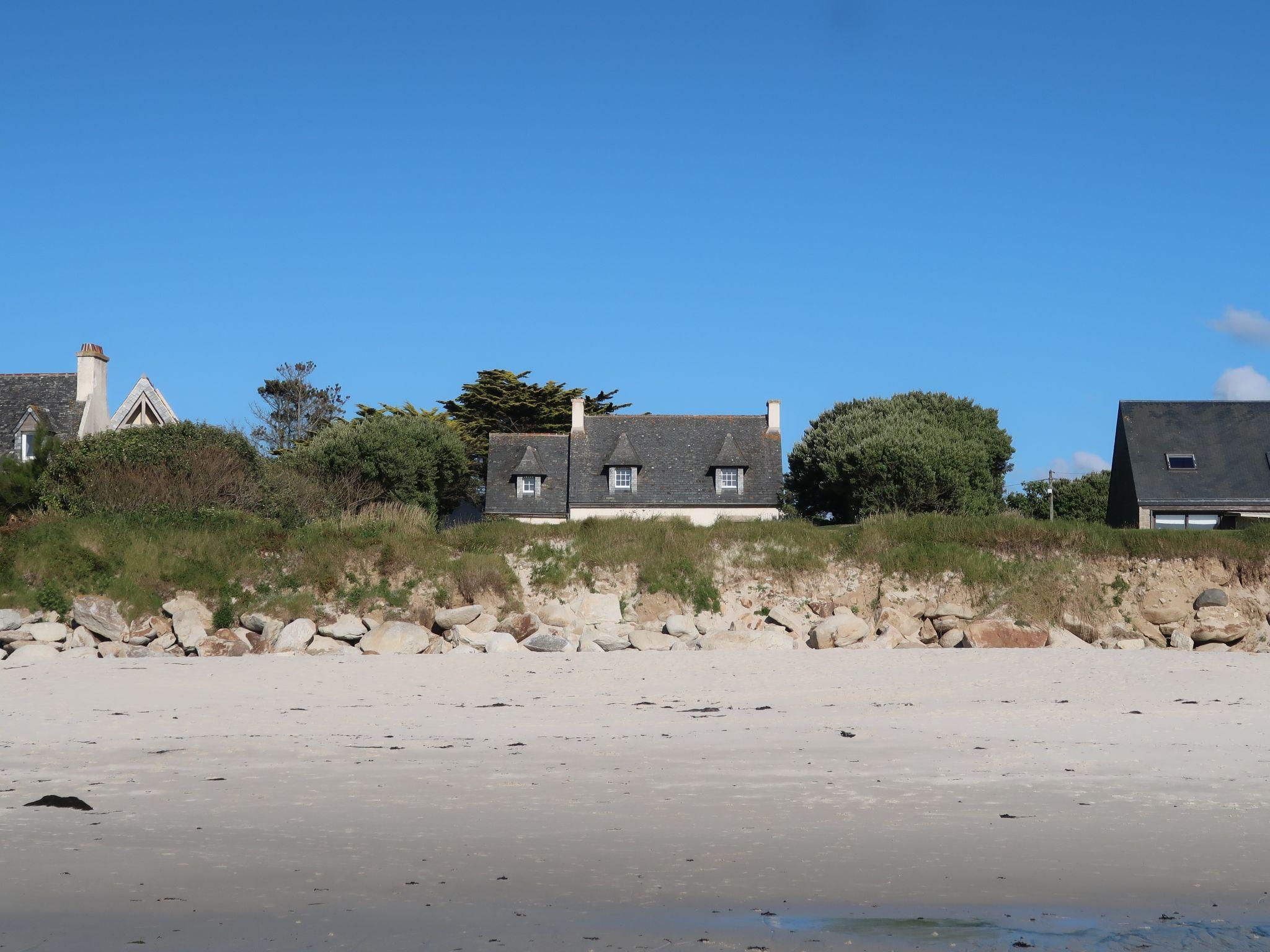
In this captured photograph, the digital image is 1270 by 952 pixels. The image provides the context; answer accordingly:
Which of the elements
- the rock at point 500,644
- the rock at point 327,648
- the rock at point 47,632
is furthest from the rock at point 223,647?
the rock at point 500,644

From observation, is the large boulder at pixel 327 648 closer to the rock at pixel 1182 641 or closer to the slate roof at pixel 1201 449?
the rock at pixel 1182 641

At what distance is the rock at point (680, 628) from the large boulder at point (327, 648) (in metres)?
4.93

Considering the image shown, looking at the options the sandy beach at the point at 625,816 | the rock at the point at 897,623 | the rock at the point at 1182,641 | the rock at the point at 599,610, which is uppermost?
the rock at the point at 599,610

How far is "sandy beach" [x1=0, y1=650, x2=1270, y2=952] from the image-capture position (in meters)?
4.85

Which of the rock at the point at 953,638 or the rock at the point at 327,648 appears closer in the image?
the rock at the point at 327,648

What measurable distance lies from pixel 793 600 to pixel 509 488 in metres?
23.0

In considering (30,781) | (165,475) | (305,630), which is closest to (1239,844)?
(30,781)

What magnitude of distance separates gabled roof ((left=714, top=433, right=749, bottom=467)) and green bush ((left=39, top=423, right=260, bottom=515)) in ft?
65.9

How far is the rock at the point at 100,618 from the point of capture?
1817cm

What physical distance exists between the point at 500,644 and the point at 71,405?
2217 centimetres

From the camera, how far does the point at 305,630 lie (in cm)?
1759

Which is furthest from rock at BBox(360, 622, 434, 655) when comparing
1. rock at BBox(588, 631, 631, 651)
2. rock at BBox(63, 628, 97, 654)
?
Answer: rock at BBox(63, 628, 97, 654)

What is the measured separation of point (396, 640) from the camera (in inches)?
669

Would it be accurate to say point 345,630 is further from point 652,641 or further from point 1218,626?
point 1218,626
